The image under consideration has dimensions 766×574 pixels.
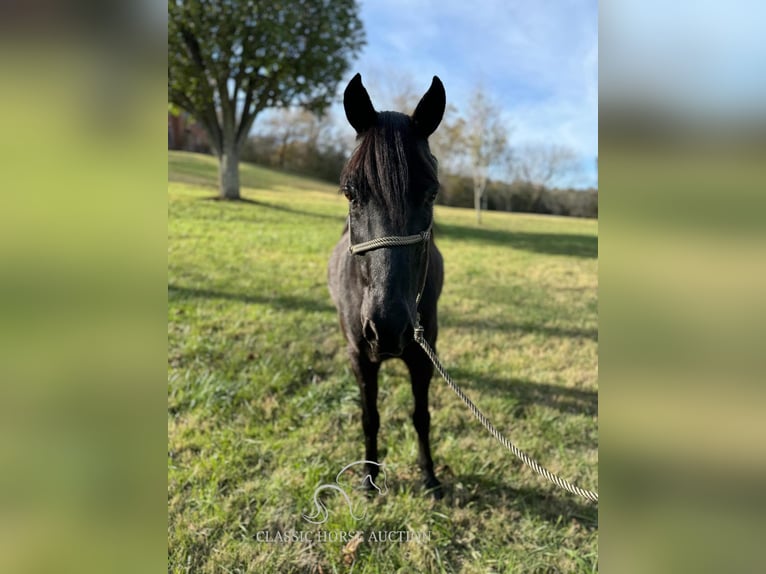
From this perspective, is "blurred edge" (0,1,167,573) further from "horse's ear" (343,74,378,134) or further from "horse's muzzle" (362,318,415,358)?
"horse's ear" (343,74,378,134)

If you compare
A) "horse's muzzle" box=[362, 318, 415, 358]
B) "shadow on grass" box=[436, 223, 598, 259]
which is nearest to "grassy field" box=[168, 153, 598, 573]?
"horse's muzzle" box=[362, 318, 415, 358]

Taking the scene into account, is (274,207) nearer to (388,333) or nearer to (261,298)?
(261,298)

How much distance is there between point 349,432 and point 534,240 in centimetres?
1505

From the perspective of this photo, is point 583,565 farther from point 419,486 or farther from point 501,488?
point 419,486

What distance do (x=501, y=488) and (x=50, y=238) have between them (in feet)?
9.82

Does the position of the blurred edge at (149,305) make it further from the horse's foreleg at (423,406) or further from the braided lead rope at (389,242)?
the horse's foreleg at (423,406)

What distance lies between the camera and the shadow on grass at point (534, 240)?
14675mm

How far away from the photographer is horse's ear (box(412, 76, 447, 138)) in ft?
7.02

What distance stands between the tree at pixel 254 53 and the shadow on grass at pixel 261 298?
8428mm

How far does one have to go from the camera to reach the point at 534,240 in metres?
16.7

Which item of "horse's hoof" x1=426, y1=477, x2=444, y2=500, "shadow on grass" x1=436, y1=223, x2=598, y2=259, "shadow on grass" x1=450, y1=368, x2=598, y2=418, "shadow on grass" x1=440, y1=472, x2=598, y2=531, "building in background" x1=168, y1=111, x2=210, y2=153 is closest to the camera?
"shadow on grass" x1=440, y1=472, x2=598, y2=531

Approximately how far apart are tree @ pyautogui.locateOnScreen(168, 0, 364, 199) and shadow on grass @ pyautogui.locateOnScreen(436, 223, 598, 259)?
21.6ft

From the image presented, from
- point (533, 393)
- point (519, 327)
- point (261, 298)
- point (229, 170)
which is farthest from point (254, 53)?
point (533, 393)

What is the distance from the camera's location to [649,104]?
1015 millimetres
